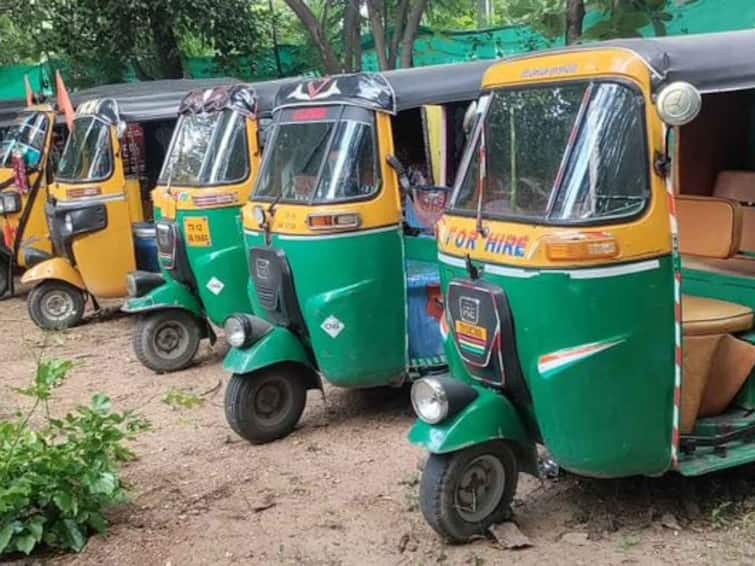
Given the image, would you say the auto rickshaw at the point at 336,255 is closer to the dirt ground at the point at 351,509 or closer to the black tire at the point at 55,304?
the dirt ground at the point at 351,509

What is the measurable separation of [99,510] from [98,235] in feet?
14.3

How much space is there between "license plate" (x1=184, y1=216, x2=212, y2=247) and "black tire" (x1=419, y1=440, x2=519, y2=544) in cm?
333

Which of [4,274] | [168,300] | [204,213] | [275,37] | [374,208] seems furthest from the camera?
[275,37]

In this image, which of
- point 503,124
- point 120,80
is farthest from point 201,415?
point 120,80

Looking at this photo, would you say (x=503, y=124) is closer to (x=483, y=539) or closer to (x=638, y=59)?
(x=638, y=59)

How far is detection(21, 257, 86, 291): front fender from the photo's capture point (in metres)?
8.59

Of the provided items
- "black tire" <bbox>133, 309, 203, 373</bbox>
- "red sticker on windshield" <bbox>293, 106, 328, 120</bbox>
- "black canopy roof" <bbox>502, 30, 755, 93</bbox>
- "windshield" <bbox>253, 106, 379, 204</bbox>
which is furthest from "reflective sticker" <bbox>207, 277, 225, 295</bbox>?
"black canopy roof" <bbox>502, 30, 755, 93</bbox>

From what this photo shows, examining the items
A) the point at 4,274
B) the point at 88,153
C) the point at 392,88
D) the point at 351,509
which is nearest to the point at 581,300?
the point at 351,509

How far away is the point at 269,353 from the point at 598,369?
2.27 meters

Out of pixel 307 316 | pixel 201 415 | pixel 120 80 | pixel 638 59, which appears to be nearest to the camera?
pixel 638 59

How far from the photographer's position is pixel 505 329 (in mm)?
3768

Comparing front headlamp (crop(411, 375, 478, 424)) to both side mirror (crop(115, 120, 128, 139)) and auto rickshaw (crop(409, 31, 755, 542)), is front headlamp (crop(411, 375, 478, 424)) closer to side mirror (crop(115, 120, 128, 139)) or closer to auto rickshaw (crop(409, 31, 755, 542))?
auto rickshaw (crop(409, 31, 755, 542))

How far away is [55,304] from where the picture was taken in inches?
350

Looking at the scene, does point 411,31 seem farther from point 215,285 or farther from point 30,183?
point 30,183
